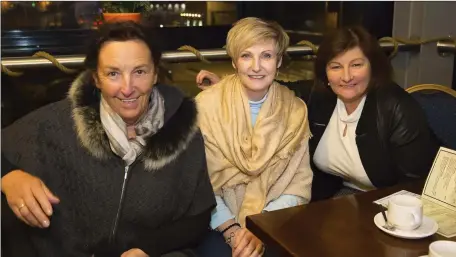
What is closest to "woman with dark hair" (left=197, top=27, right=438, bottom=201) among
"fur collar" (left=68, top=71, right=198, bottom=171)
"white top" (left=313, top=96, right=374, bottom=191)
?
"white top" (left=313, top=96, right=374, bottom=191)

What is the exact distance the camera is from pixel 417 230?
4.21 ft

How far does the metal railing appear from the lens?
208 centimetres

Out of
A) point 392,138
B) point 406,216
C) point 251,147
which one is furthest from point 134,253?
point 392,138

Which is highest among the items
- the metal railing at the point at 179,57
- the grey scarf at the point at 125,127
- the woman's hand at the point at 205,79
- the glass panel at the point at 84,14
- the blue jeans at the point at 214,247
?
the glass panel at the point at 84,14

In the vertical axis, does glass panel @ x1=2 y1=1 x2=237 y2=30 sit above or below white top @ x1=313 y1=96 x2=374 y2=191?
above

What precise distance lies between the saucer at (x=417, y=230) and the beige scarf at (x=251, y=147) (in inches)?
20.9

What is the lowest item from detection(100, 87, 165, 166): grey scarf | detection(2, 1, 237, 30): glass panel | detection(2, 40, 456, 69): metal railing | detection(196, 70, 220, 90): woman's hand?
detection(100, 87, 165, 166): grey scarf

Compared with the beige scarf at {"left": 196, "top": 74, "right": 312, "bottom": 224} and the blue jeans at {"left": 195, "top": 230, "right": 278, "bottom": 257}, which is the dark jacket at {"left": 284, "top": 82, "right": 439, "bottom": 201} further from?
the blue jeans at {"left": 195, "top": 230, "right": 278, "bottom": 257}

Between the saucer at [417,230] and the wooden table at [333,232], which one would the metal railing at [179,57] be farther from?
the saucer at [417,230]

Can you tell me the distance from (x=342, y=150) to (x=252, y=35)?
57cm

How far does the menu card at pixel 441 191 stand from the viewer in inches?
56.1

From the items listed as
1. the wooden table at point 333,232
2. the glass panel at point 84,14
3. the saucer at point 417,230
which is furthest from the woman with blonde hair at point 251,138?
the glass panel at point 84,14

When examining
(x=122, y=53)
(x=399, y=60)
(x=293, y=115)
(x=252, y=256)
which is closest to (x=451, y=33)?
(x=399, y=60)

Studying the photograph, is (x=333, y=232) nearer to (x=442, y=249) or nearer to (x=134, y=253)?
(x=442, y=249)
